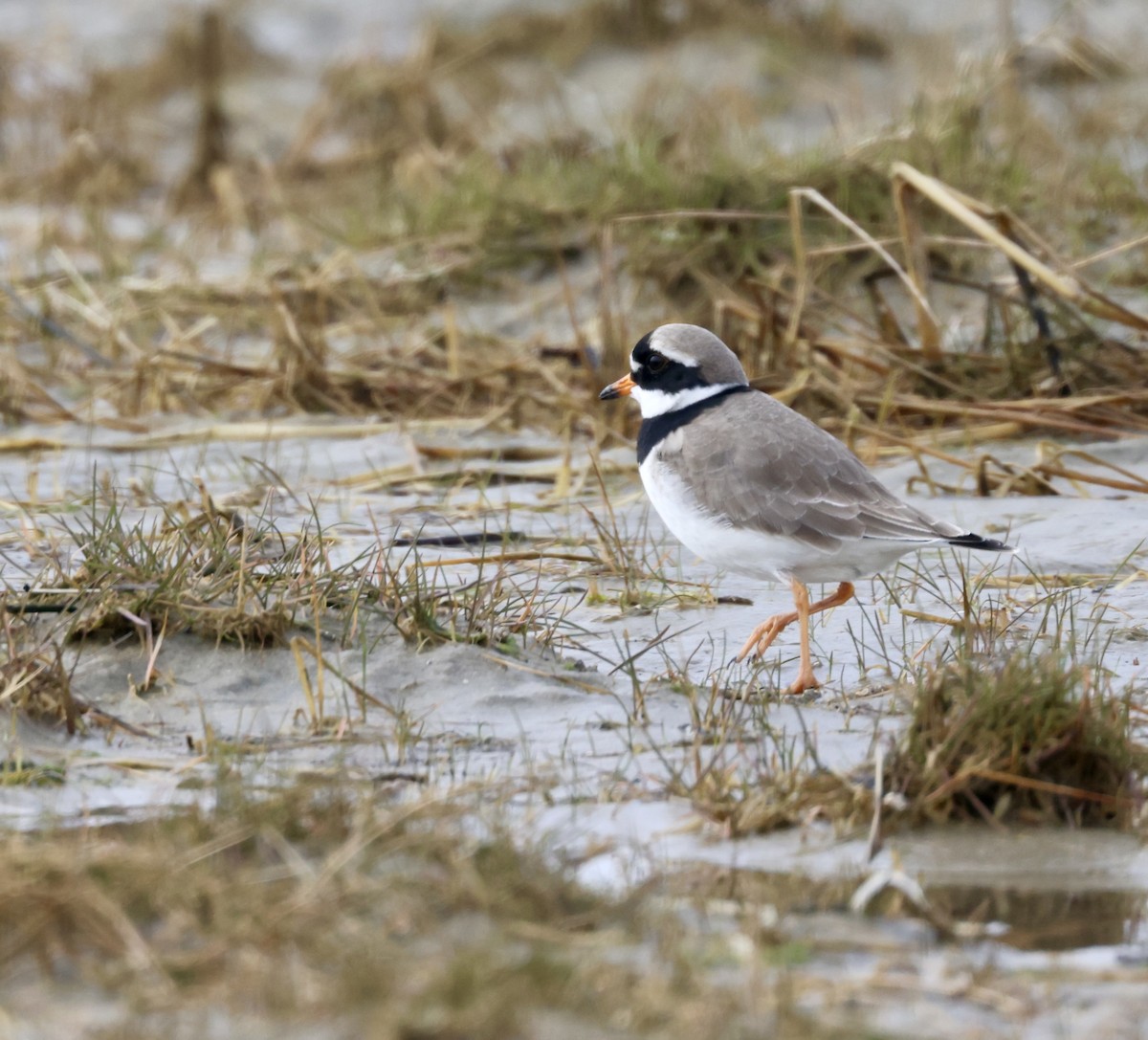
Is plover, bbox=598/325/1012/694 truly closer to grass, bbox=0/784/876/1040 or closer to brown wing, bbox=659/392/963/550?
brown wing, bbox=659/392/963/550


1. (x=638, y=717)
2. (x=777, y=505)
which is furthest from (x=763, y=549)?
(x=638, y=717)

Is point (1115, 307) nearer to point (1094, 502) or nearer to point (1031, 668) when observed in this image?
point (1094, 502)

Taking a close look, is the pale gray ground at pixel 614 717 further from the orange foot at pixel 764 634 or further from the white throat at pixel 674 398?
the white throat at pixel 674 398

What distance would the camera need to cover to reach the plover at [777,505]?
4770 mm

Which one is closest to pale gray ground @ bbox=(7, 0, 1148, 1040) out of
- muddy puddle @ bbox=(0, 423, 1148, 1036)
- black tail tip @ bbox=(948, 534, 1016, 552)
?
muddy puddle @ bbox=(0, 423, 1148, 1036)

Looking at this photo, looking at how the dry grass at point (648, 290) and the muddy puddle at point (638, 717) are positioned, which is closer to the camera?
the muddy puddle at point (638, 717)

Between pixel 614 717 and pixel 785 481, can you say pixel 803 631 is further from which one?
pixel 614 717

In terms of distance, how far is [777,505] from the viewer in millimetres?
4832

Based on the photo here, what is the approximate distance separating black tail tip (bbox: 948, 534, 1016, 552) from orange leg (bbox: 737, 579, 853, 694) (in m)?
0.43

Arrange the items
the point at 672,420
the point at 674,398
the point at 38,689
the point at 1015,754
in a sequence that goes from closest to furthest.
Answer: the point at 1015,754 → the point at 38,689 → the point at 672,420 → the point at 674,398

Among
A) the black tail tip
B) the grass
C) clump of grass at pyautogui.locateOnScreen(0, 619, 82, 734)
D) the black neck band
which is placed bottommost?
the grass

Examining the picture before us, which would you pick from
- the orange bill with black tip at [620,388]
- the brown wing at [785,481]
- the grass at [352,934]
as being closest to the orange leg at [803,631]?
the brown wing at [785,481]

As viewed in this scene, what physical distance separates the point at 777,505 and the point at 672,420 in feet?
2.06

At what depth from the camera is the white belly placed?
480 centimetres
